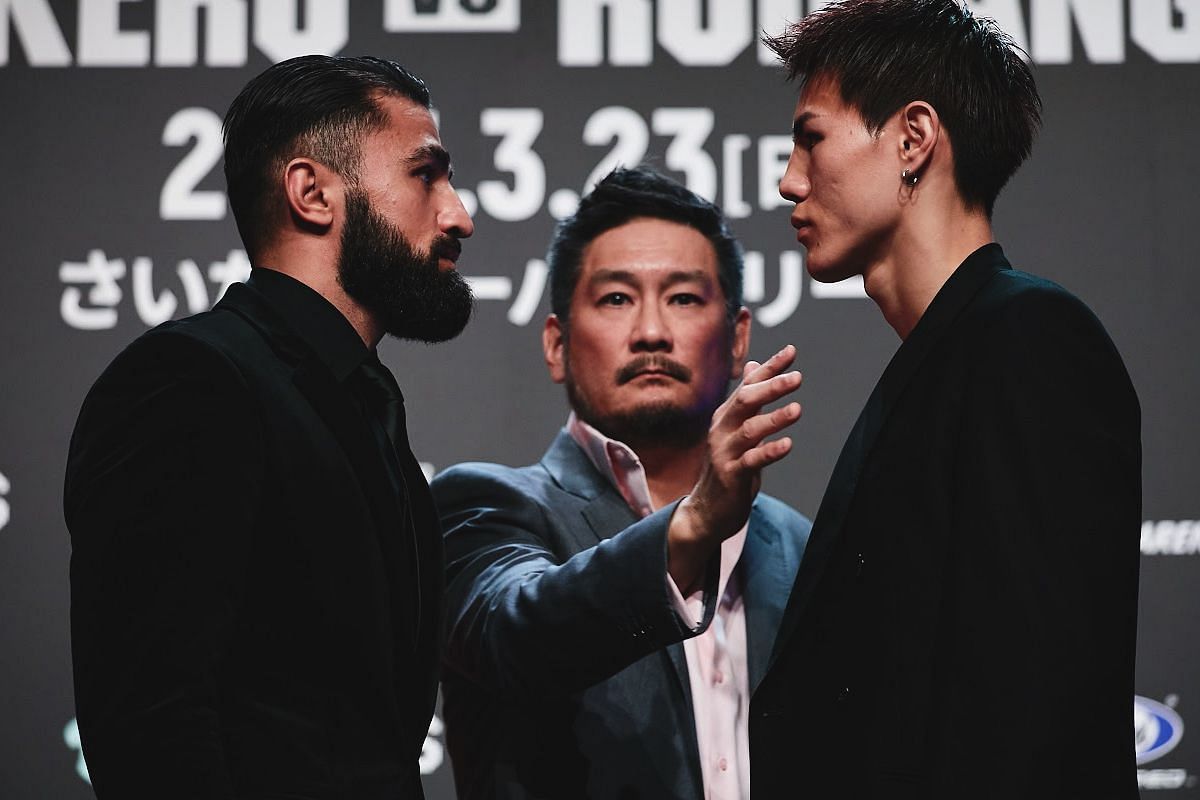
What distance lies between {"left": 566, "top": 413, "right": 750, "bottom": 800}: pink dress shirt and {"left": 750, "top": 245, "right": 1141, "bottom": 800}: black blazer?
0.50 m

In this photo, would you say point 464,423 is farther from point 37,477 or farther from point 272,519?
point 272,519

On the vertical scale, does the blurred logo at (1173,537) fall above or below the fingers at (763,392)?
below

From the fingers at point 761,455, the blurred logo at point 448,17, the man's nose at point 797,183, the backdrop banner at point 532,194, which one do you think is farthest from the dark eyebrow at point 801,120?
the blurred logo at point 448,17

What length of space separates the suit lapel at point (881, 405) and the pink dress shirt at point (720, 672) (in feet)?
1.34

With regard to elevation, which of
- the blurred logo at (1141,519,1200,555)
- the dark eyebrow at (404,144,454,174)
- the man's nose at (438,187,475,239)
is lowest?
the blurred logo at (1141,519,1200,555)

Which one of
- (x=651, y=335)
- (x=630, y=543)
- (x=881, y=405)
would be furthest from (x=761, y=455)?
(x=651, y=335)

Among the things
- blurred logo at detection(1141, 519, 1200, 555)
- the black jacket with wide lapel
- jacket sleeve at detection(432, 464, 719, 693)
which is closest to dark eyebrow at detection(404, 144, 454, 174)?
the black jacket with wide lapel

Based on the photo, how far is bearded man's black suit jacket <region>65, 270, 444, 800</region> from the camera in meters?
1.35

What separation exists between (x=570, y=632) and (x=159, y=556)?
0.67m

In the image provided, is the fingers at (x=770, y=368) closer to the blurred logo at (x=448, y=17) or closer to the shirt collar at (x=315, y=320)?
the shirt collar at (x=315, y=320)

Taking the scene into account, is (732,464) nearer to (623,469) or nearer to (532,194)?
(623,469)

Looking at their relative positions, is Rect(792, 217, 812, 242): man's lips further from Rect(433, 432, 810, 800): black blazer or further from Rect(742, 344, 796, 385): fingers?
Rect(433, 432, 810, 800): black blazer

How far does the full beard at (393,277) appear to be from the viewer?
1819 millimetres

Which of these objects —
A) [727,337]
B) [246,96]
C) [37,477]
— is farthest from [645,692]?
[37,477]
